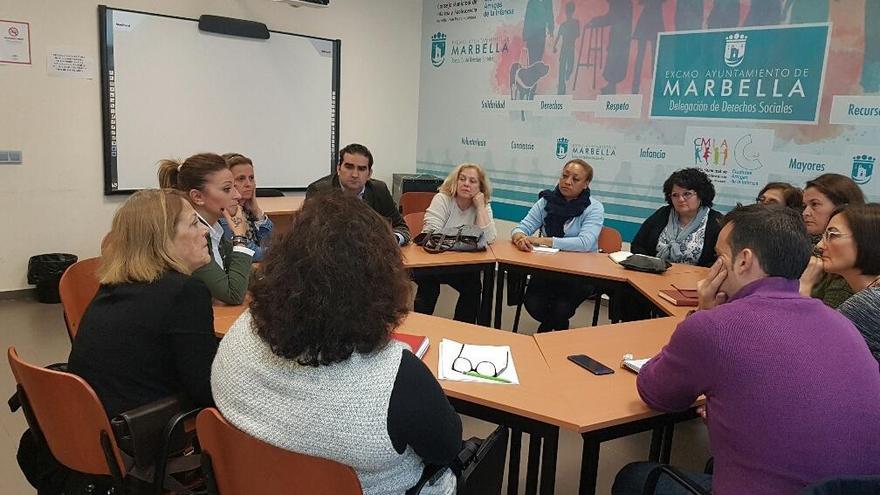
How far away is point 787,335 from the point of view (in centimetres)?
135

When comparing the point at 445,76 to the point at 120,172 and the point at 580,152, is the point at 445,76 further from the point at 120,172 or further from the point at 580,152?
the point at 120,172

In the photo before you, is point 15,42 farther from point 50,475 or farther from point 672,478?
point 672,478

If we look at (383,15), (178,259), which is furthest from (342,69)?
(178,259)

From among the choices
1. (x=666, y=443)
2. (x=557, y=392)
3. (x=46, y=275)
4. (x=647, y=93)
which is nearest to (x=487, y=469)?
(x=557, y=392)

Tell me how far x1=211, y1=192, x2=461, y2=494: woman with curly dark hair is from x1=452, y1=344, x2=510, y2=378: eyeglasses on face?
645mm

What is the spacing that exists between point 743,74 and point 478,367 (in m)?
3.28

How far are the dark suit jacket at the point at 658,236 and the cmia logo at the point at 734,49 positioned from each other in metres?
1.18

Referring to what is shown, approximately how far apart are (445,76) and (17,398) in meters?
5.06

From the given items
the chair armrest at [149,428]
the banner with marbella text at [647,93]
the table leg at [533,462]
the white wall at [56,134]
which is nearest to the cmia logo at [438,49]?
the banner with marbella text at [647,93]

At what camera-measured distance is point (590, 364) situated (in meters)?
2.02

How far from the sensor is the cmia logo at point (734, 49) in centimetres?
412

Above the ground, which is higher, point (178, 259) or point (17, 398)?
point (178, 259)

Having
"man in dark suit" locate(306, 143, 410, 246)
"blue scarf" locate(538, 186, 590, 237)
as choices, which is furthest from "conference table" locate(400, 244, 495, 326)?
"blue scarf" locate(538, 186, 590, 237)

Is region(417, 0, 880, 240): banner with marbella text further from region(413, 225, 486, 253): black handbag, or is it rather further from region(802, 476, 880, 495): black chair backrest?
region(802, 476, 880, 495): black chair backrest
